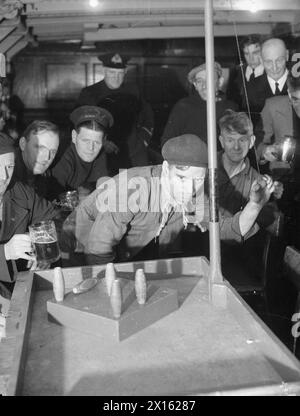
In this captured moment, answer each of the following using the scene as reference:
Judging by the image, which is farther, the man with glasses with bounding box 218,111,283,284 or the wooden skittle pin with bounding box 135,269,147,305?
the man with glasses with bounding box 218,111,283,284

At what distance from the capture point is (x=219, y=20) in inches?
209

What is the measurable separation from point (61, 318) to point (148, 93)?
21.0 feet

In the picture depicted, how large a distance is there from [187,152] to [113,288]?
1.18 metres

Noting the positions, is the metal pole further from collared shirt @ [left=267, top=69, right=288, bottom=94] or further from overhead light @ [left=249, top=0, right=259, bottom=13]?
overhead light @ [left=249, top=0, right=259, bottom=13]

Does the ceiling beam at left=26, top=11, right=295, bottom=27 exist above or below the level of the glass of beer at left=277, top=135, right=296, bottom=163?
above

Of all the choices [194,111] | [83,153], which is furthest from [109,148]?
[194,111]

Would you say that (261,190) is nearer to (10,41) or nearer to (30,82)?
(10,41)

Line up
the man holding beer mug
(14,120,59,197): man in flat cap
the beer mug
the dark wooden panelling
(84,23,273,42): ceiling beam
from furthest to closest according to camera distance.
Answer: the dark wooden panelling, (84,23,273,42): ceiling beam, (14,120,59,197): man in flat cap, the beer mug, the man holding beer mug

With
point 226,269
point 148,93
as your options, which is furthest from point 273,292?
point 148,93

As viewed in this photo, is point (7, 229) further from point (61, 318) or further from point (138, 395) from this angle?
point (138, 395)

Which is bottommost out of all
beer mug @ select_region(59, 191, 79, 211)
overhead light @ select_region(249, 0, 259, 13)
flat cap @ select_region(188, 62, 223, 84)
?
beer mug @ select_region(59, 191, 79, 211)

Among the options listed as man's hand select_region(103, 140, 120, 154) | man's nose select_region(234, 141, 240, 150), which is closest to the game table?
man's nose select_region(234, 141, 240, 150)

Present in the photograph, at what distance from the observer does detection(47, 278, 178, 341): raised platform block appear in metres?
1.33

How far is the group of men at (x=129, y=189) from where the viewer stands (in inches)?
96.6
